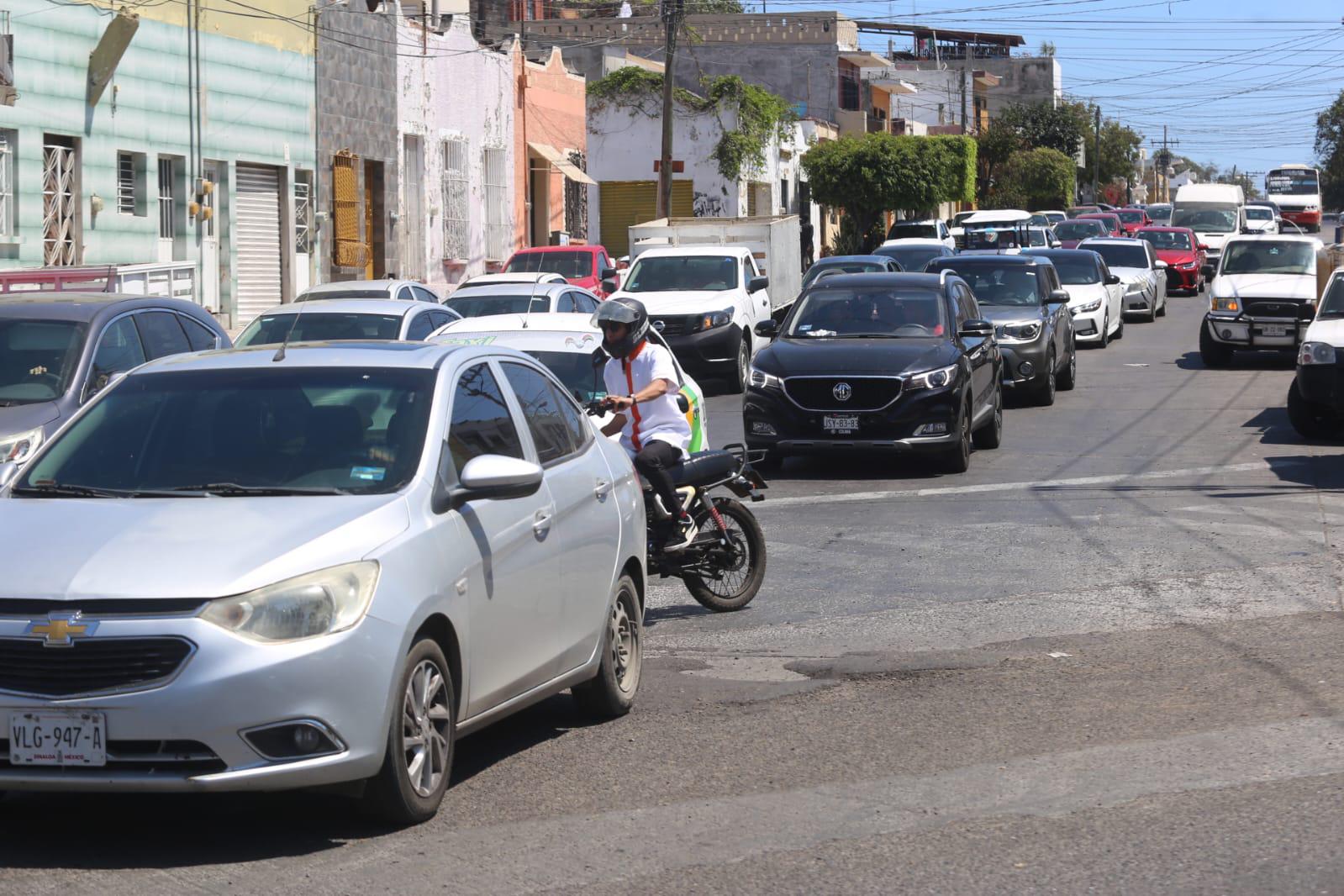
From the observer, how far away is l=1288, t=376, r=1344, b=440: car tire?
18.0 m

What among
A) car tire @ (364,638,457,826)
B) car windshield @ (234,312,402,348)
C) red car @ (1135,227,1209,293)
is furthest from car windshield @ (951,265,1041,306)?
red car @ (1135,227,1209,293)

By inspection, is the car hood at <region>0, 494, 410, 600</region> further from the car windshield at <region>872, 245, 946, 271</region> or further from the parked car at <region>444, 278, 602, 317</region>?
the car windshield at <region>872, 245, 946, 271</region>

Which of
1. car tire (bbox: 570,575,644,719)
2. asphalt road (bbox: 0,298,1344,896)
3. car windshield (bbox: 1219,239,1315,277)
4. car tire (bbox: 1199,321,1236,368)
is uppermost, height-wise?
car windshield (bbox: 1219,239,1315,277)

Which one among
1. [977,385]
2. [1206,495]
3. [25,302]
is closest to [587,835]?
[25,302]

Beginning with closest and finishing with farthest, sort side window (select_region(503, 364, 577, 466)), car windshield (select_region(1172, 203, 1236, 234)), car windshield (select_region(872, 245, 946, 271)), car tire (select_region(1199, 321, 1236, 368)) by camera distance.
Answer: side window (select_region(503, 364, 577, 466)), car tire (select_region(1199, 321, 1236, 368)), car windshield (select_region(872, 245, 946, 271)), car windshield (select_region(1172, 203, 1236, 234))

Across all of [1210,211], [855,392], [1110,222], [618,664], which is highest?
[1210,211]

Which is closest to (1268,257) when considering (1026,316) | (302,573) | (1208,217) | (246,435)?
(1026,316)

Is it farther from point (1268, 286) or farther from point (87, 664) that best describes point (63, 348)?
point (1268, 286)

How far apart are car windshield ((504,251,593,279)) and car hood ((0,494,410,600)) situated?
26069mm

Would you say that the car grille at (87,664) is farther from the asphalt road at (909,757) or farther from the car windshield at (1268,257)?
the car windshield at (1268,257)

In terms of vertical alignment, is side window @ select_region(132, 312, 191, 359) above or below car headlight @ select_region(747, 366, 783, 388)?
above

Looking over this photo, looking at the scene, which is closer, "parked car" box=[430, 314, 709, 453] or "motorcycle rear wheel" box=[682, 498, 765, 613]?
"motorcycle rear wheel" box=[682, 498, 765, 613]

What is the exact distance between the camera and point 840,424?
16.1 metres

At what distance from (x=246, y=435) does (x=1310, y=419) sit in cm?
1401
